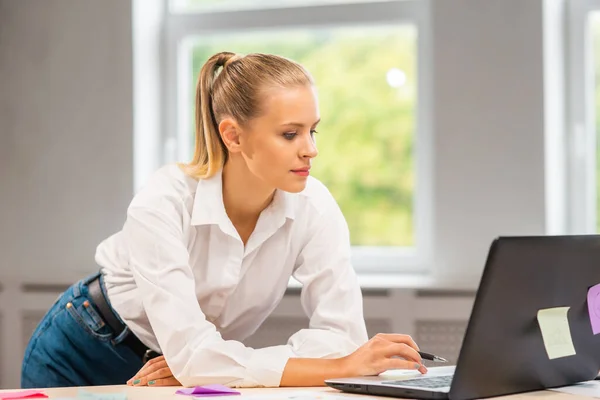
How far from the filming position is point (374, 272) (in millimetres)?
3740

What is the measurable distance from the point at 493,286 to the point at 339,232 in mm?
694

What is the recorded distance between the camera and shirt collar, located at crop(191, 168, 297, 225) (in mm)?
1853

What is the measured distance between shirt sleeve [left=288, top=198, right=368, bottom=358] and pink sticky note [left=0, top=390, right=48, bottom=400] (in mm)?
515

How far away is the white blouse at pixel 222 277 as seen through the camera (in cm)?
165

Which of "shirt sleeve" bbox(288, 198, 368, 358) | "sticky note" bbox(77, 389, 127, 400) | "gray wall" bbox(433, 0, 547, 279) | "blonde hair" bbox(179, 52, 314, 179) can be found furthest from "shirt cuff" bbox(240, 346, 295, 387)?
"gray wall" bbox(433, 0, 547, 279)

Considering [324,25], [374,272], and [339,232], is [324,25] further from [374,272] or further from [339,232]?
[339,232]

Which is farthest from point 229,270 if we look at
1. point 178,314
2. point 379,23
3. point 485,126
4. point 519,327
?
point 379,23

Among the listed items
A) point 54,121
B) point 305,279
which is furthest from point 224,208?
point 54,121

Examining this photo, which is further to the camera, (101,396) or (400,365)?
(400,365)

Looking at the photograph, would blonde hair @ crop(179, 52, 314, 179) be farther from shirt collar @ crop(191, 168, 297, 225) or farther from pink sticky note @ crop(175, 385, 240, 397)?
pink sticky note @ crop(175, 385, 240, 397)

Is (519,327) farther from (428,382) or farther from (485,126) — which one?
(485,126)

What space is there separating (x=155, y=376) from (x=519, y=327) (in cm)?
73

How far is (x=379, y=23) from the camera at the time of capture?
3.73 m

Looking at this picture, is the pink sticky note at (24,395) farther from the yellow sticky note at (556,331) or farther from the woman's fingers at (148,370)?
the yellow sticky note at (556,331)
